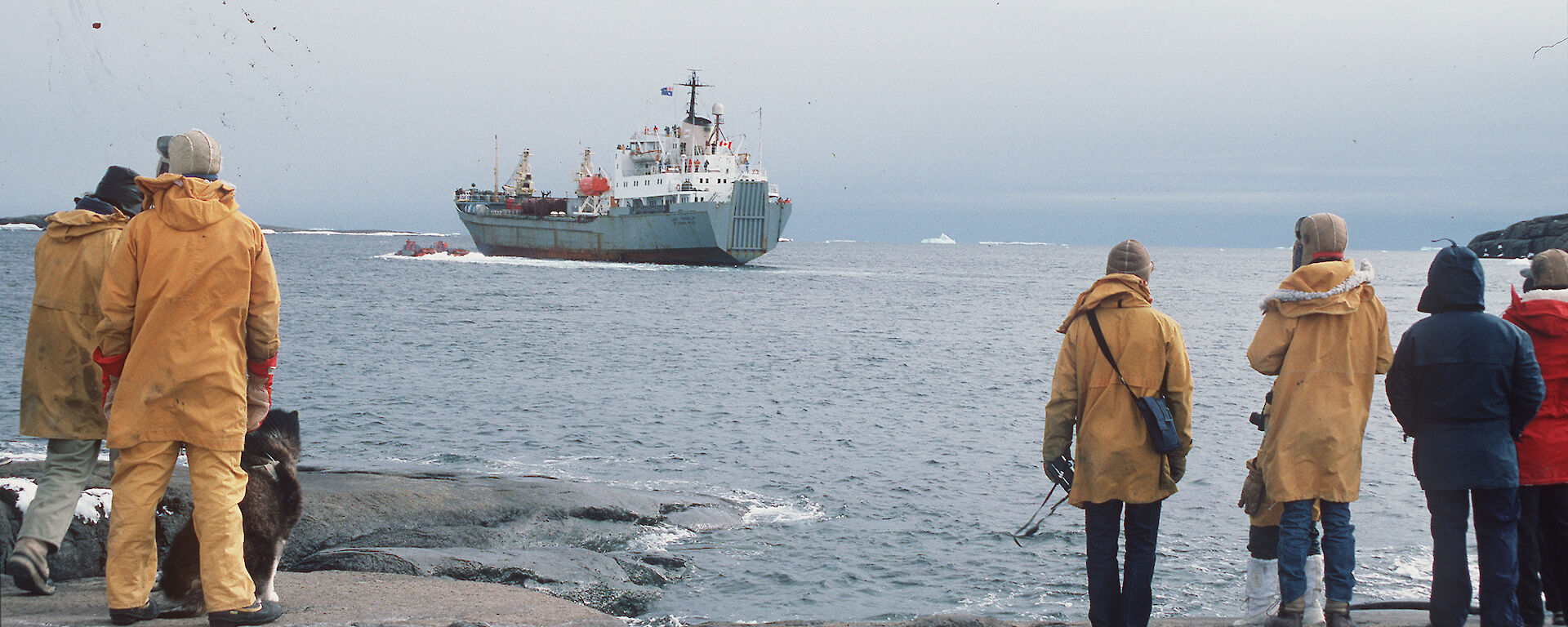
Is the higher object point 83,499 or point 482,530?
point 83,499

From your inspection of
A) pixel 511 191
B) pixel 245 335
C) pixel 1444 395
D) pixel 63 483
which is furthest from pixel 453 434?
pixel 511 191

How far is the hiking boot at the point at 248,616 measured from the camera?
3.33 metres

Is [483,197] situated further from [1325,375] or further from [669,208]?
[1325,375]

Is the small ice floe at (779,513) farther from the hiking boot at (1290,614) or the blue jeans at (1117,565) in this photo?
the hiking boot at (1290,614)

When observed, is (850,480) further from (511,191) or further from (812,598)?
(511,191)

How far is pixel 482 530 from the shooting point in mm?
6637

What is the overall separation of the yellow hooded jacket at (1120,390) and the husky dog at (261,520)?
107 inches

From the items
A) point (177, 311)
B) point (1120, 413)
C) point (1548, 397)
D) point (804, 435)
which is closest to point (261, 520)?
point (177, 311)

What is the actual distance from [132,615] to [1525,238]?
106 m

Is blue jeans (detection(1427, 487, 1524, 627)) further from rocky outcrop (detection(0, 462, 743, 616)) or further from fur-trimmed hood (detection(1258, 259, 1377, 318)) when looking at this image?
rocky outcrop (detection(0, 462, 743, 616))

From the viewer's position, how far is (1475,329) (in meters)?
3.48

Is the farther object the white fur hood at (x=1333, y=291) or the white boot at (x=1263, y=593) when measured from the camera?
the white boot at (x=1263, y=593)

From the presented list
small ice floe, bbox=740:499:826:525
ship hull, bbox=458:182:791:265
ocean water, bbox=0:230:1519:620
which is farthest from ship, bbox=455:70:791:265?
small ice floe, bbox=740:499:826:525

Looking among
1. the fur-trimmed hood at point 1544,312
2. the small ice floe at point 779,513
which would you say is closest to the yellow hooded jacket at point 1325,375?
the fur-trimmed hood at point 1544,312
